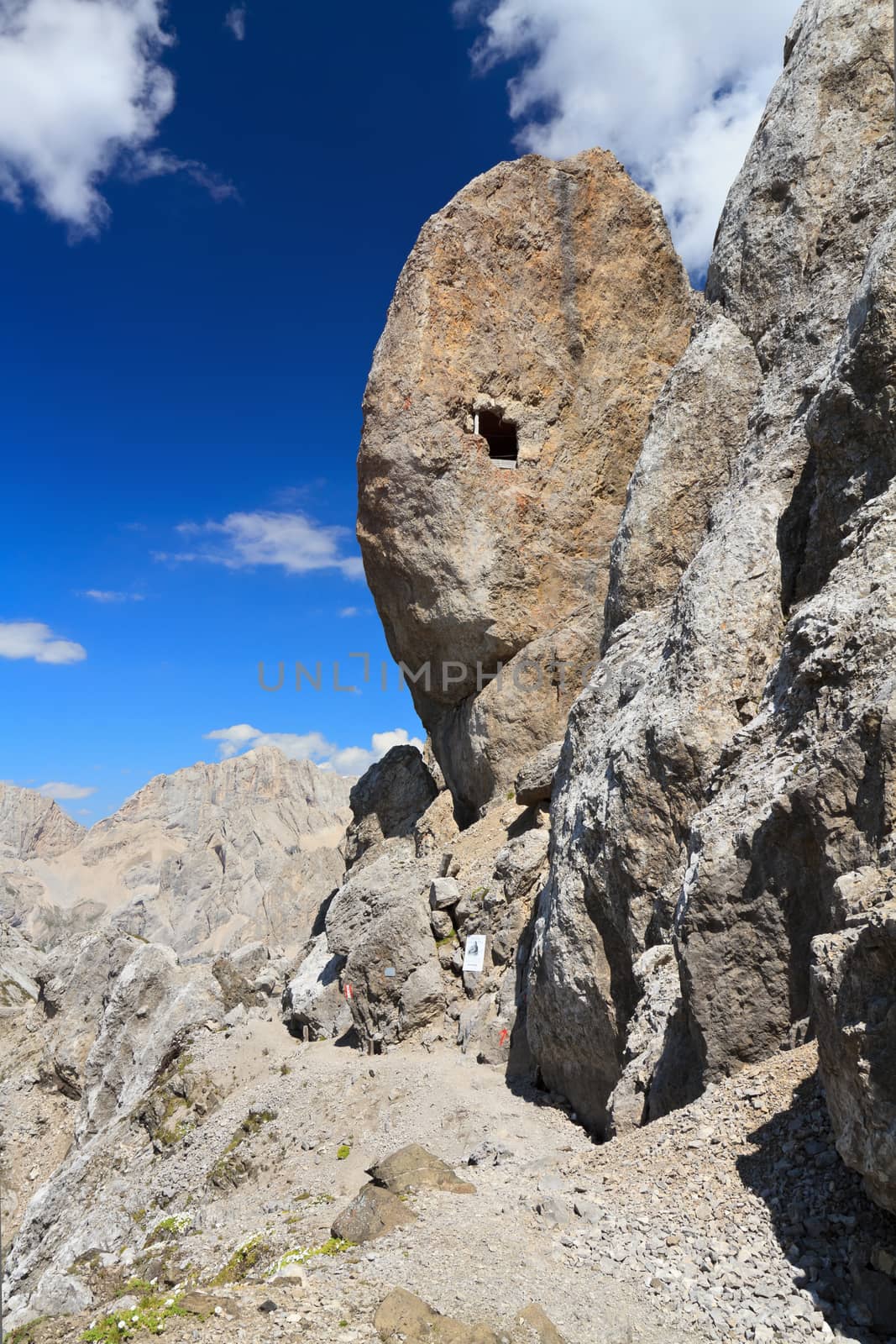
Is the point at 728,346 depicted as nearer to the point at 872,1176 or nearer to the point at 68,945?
the point at 872,1176

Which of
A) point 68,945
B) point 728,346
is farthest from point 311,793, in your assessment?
point 728,346

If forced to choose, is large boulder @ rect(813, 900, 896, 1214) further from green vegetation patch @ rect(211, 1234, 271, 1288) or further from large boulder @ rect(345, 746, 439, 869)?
large boulder @ rect(345, 746, 439, 869)

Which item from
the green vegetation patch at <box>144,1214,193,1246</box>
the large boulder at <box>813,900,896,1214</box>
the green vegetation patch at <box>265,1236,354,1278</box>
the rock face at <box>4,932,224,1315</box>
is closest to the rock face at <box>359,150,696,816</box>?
the rock face at <box>4,932,224,1315</box>

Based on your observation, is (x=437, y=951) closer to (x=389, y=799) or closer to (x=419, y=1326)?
(x=419, y=1326)

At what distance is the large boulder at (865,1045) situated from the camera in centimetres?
548

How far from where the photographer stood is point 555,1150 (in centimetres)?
1099

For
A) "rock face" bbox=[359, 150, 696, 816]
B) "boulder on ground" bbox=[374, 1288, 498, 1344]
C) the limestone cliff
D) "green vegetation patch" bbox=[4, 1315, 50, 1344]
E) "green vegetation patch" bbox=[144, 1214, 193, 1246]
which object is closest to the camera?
"boulder on ground" bbox=[374, 1288, 498, 1344]

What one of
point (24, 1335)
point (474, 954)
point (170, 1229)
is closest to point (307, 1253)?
point (24, 1335)

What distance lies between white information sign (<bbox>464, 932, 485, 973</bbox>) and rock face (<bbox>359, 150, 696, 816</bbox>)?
7.81m

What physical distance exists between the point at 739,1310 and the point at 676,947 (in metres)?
3.68

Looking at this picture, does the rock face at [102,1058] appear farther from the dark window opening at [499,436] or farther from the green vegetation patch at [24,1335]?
the dark window opening at [499,436]

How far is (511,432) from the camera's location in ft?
88.7

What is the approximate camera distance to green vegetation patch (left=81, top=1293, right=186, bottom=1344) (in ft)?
21.7

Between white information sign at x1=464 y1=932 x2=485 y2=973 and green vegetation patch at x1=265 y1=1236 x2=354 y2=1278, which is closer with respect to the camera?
green vegetation patch at x1=265 y1=1236 x2=354 y2=1278
